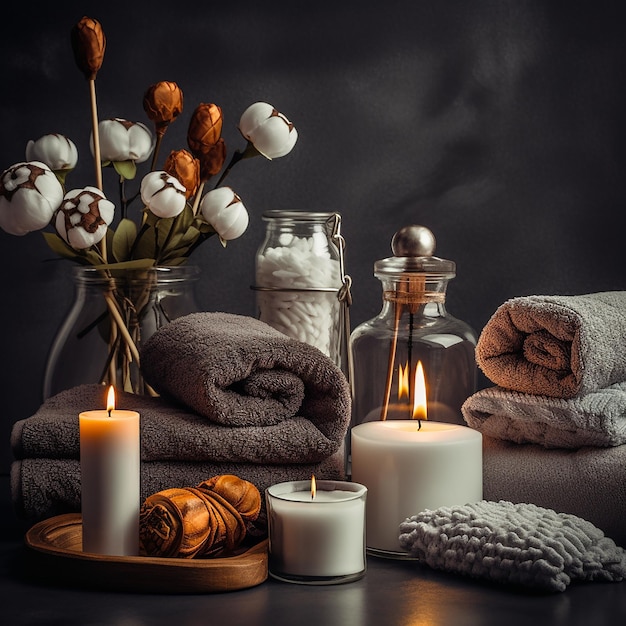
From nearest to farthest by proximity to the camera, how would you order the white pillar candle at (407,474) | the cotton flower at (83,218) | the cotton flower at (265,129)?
the white pillar candle at (407,474) < the cotton flower at (83,218) < the cotton flower at (265,129)

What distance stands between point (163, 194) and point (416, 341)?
12.0 inches

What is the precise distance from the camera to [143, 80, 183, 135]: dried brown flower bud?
1080 mm

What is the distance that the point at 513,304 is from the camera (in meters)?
0.96

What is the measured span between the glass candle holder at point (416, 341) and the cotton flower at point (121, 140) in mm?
301

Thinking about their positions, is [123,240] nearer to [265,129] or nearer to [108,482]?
[265,129]

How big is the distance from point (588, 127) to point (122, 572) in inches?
36.6

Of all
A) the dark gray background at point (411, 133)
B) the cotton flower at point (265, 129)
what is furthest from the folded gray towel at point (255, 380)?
the dark gray background at point (411, 133)

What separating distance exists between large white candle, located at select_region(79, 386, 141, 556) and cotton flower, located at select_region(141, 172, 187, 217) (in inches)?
10.9

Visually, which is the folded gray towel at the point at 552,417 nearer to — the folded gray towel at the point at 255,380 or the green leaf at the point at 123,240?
the folded gray towel at the point at 255,380

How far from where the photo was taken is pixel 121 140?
1100mm

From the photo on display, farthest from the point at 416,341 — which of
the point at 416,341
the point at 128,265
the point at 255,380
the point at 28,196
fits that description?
the point at 28,196

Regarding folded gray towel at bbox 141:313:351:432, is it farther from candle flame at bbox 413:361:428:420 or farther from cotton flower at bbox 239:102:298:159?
cotton flower at bbox 239:102:298:159

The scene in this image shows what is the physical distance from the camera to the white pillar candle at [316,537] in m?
0.80

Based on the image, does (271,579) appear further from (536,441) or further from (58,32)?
(58,32)
